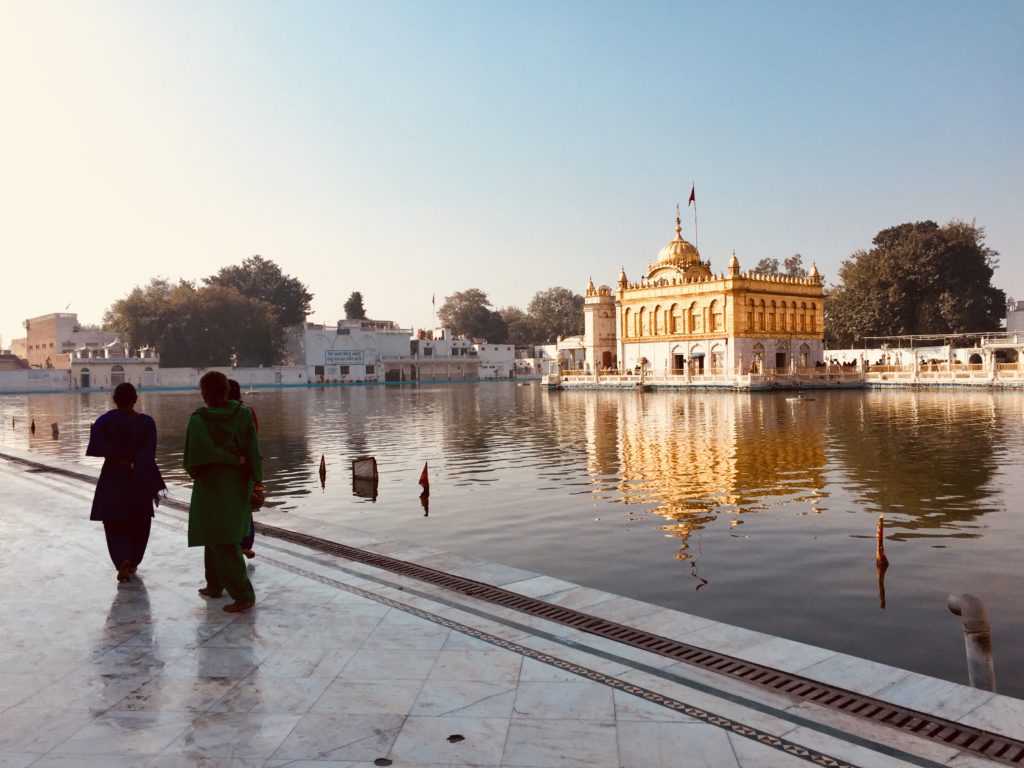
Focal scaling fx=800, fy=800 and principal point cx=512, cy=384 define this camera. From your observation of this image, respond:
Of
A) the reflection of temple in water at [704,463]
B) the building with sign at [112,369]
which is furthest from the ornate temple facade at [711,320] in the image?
the building with sign at [112,369]

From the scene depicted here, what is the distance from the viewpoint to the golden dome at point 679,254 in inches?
3009

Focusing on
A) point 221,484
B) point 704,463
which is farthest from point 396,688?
point 704,463

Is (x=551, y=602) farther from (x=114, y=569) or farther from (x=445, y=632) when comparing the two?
(x=114, y=569)

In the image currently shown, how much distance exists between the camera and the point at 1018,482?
16.2m

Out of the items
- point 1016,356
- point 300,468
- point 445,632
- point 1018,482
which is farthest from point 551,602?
point 1016,356

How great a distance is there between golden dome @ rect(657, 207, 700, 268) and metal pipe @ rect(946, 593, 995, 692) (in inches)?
2867

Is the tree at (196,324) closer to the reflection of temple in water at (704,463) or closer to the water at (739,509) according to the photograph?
the water at (739,509)

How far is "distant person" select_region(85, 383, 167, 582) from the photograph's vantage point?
26.6ft

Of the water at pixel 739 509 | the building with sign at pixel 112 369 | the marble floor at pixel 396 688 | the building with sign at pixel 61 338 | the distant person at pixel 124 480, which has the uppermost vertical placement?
the building with sign at pixel 61 338

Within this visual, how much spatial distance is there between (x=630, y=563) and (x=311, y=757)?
21.1 ft

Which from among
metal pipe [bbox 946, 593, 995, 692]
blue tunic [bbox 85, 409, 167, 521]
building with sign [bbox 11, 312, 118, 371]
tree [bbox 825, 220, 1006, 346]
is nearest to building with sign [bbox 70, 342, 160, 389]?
building with sign [bbox 11, 312, 118, 371]

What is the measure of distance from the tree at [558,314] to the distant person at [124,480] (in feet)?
433

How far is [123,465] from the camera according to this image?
8117mm

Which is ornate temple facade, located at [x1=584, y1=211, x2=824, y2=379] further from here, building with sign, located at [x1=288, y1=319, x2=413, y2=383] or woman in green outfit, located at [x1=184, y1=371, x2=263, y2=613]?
woman in green outfit, located at [x1=184, y1=371, x2=263, y2=613]
